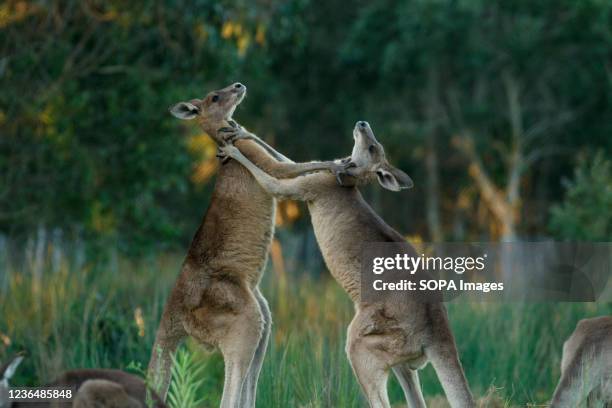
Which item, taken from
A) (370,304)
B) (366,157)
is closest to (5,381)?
(370,304)

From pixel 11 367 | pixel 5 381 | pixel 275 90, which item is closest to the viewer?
pixel 11 367

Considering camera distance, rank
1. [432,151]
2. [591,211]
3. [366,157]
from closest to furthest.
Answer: [366,157] → [591,211] → [432,151]

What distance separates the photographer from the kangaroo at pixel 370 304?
637cm

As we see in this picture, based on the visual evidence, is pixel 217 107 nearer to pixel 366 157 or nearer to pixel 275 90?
pixel 366 157

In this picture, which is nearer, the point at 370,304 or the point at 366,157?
the point at 370,304

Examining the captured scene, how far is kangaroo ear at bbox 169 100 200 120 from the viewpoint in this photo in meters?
7.58

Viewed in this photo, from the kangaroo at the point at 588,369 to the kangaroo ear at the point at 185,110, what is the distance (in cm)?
293

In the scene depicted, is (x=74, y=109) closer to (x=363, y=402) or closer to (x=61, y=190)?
(x=61, y=190)

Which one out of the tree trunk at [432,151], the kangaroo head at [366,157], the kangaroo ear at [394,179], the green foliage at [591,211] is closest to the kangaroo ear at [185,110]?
the kangaroo head at [366,157]

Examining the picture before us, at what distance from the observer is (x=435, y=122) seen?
31.6m

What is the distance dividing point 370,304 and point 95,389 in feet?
6.04

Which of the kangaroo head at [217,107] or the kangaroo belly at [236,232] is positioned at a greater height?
the kangaroo head at [217,107]

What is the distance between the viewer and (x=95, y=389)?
17.8ft

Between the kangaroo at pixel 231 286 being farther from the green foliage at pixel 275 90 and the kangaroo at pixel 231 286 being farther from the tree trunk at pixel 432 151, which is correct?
the tree trunk at pixel 432 151
